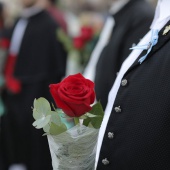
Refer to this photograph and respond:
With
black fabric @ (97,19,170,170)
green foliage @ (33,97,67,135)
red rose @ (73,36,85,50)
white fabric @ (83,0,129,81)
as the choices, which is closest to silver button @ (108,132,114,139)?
black fabric @ (97,19,170,170)

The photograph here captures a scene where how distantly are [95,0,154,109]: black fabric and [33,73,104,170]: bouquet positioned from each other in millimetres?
1170

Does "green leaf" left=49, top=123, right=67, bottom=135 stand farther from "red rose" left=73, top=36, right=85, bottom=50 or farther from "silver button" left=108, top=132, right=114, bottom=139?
"red rose" left=73, top=36, right=85, bottom=50

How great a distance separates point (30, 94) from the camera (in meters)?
5.10

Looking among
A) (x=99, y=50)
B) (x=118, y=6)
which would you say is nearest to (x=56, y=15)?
(x=99, y=50)

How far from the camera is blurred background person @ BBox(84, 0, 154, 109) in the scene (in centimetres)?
333

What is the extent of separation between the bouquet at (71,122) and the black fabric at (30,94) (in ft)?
10.1

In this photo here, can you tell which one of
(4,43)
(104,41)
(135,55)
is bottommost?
(135,55)

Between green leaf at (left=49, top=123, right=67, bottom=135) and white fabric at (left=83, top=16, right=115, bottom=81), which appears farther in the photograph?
white fabric at (left=83, top=16, right=115, bottom=81)

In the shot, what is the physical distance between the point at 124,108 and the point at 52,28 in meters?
3.13

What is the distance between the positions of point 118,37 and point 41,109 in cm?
163

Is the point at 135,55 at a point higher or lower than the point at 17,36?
lower

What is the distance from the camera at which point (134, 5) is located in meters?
3.66

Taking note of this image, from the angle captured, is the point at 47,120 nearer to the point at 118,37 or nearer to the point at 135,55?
the point at 135,55

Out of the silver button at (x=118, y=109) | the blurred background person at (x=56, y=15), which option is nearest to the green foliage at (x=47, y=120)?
the silver button at (x=118, y=109)
